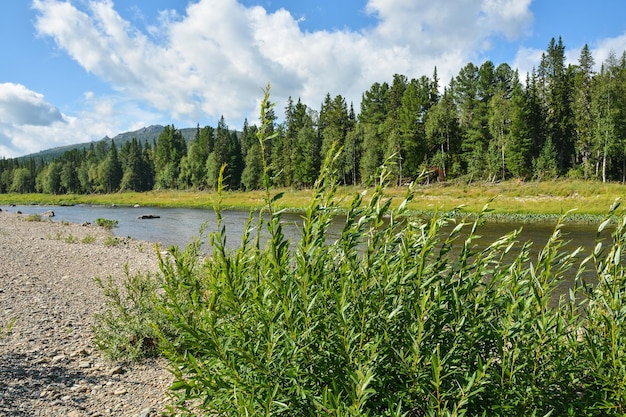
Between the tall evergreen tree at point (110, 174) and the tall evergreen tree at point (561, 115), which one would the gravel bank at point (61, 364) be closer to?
the tall evergreen tree at point (561, 115)

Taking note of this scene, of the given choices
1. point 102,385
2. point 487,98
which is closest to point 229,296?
point 102,385

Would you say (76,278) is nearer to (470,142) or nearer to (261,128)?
(261,128)

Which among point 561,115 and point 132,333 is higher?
point 561,115

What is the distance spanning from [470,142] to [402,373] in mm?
72411

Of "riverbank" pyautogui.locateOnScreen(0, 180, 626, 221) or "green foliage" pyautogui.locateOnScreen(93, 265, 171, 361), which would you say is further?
"riverbank" pyautogui.locateOnScreen(0, 180, 626, 221)

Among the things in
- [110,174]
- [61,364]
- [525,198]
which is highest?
[110,174]

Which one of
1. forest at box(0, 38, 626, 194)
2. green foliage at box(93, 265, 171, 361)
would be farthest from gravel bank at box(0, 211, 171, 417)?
forest at box(0, 38, 626, 194)

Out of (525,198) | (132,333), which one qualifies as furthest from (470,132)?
(132,333)

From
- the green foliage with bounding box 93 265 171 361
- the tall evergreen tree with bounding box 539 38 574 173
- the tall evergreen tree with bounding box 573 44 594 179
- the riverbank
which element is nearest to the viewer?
the green foliage with bounding box 93 265 171 361

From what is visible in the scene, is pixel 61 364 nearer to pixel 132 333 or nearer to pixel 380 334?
pixel 132 333

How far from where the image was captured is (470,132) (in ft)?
217

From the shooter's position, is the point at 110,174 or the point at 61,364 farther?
the point at 110,174

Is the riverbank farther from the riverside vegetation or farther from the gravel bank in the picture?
the riverside vegetation

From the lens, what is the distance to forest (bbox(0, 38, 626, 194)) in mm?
56531
